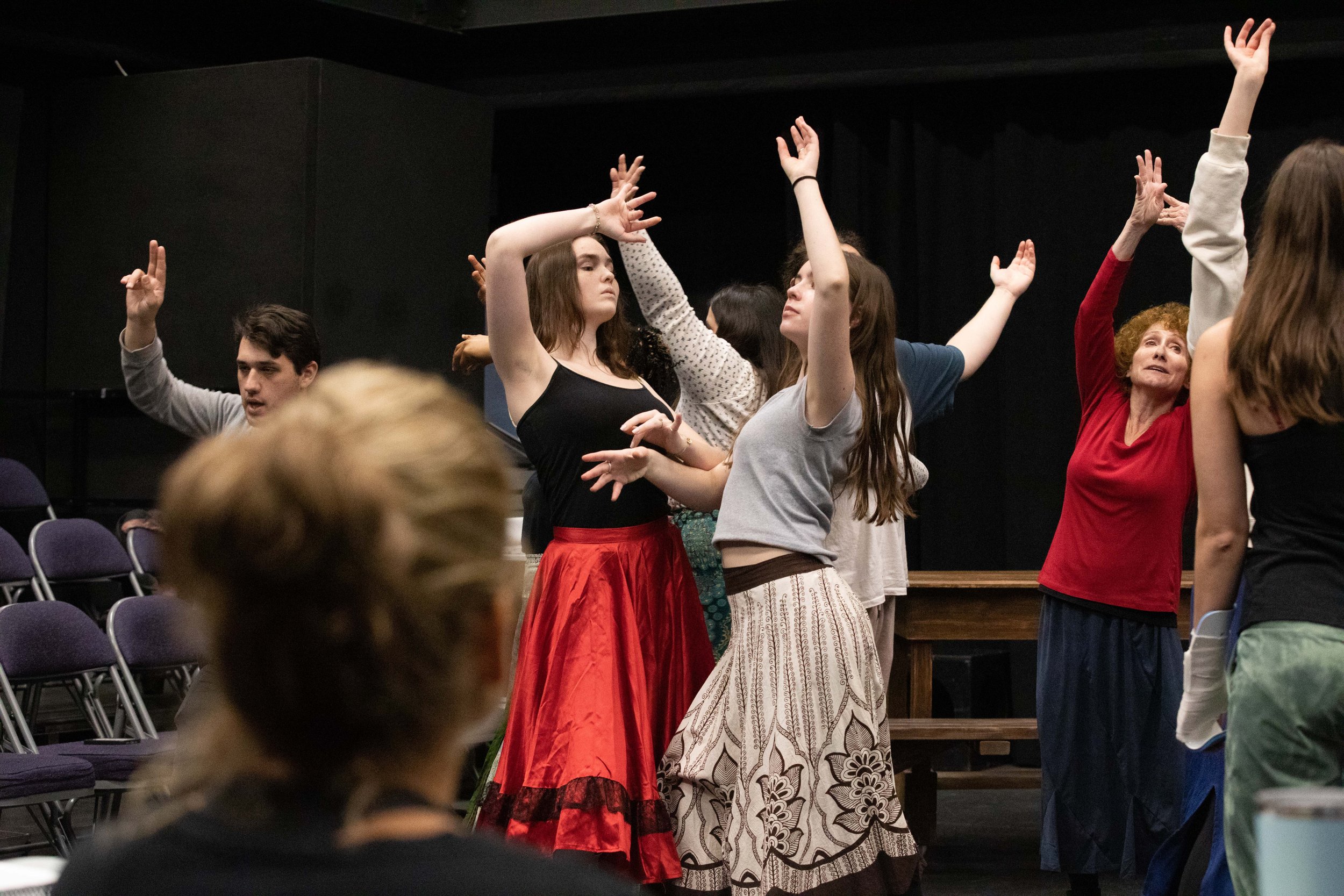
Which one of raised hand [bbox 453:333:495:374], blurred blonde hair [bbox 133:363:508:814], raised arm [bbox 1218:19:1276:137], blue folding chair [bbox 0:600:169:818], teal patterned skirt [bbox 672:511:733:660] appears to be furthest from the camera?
blue folding chair [bbox 0:600:169:818]

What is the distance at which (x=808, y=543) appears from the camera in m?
2.56

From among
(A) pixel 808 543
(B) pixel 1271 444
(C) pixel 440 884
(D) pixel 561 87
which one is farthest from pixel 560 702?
(D) pixel 561 87

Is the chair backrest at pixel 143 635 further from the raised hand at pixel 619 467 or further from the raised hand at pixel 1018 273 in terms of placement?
the raised hand at pixel 1018 273

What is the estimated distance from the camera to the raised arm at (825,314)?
237 cm

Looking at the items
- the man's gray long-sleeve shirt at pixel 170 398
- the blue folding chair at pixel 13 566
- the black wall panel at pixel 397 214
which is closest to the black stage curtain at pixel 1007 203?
the black wall panel at pixel 397 214

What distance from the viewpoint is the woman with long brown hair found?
173 cm

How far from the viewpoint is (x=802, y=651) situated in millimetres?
2514

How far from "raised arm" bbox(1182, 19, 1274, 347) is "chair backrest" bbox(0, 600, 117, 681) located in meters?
3.16

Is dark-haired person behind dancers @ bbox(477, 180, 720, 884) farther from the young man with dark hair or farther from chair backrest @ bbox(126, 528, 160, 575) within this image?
chair backrest @ bbox(126, 528, 160, 575)

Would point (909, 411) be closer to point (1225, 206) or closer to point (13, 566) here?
point (1225, 206)

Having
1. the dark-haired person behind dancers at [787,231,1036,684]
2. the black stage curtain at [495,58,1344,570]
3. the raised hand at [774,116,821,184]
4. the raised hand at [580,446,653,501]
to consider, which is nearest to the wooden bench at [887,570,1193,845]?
the dark-haired person behind dancers at [787,231,1036,684]

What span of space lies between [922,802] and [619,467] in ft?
6.21

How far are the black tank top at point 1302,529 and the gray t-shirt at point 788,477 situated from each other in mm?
856

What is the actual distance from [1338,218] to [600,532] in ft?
4.74
